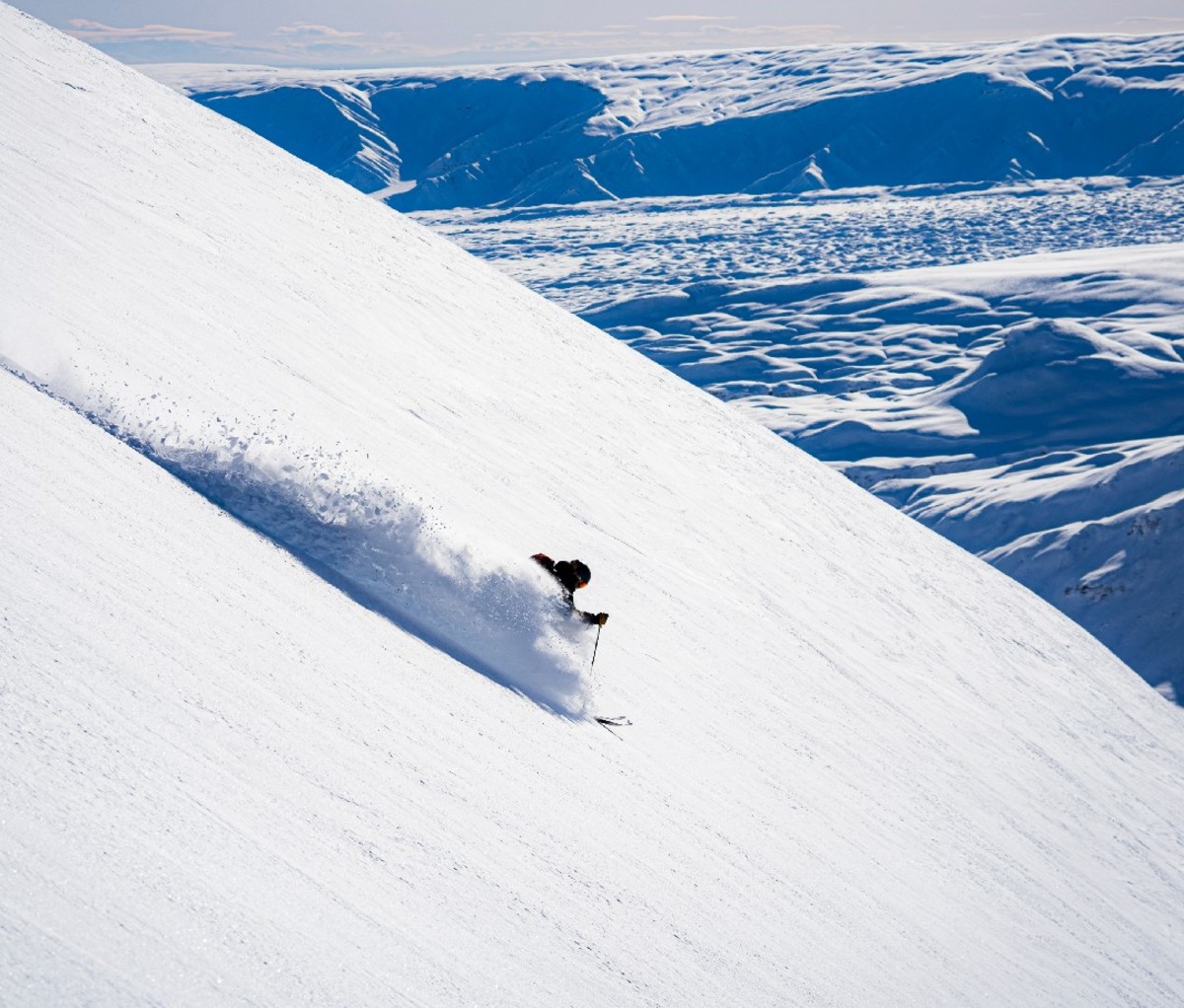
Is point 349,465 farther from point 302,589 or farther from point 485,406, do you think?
point 485,406

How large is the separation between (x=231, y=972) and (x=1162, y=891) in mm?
11291

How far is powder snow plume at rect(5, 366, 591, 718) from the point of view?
6637mm

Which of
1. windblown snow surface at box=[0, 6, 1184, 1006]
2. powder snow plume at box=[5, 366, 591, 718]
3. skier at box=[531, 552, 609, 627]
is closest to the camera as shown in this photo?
windblown snow surface at box=[0, 6, 1184, 1006]

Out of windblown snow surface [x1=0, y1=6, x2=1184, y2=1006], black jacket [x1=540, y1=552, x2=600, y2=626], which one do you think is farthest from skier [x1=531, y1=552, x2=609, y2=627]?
windblown snow surface [x1=0, y1=6, x2=1184, y2=1006]

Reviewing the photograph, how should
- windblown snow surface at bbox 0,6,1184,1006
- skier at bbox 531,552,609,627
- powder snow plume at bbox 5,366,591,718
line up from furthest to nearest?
skier at bbox 531,552,609,627 → powder snow plume at bbox 5,366,591,718 → windblown snow surface at bbox 0,6,1184,1006

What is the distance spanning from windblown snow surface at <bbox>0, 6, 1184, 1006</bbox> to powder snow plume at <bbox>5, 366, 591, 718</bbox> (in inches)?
1.0

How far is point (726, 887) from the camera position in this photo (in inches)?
245

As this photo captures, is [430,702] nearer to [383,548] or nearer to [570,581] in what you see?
[383,548]

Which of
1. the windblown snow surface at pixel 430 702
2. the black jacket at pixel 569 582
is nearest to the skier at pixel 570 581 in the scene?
the black jacket at pixel 569 582

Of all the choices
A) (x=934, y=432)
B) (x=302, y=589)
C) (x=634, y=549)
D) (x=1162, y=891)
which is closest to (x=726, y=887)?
(x=302, y=589)

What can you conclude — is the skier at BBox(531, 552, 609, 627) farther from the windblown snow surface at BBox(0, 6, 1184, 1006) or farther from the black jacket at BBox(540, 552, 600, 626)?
the windblown snow surface at BBox(0, 6, 1184, 1006)

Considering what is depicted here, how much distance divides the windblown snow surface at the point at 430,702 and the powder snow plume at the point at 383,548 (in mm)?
26

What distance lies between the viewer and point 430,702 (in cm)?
581

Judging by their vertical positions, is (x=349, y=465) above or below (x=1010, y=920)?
above
